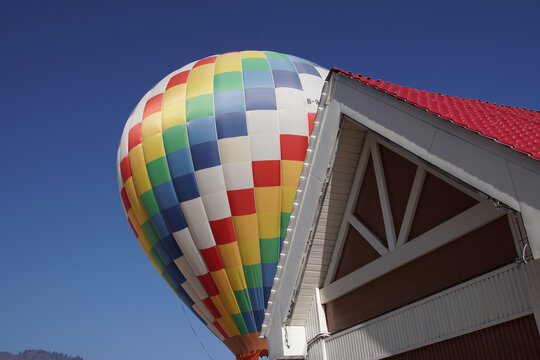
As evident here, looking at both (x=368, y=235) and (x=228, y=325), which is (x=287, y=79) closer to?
(x=228, y=325)

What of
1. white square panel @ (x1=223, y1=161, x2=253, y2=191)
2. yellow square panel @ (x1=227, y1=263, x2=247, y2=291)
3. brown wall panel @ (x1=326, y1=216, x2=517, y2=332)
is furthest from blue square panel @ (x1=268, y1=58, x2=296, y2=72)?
brown wall panel @ (x1=326, y1=216, x2=517, y2=332)

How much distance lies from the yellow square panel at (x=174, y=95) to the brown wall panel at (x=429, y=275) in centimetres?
1480

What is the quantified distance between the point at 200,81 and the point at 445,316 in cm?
1739

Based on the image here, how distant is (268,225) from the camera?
818 inches

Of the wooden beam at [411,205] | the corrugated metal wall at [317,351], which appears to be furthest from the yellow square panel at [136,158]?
the wooden beam at [411,205]

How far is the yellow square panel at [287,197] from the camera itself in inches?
824

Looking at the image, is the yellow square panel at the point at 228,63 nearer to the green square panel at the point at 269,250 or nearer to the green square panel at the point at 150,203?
the green square panel at the point at 150,203

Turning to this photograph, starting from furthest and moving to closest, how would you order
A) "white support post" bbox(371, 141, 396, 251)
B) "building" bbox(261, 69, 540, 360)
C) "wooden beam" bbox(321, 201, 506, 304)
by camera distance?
"white support post" bbox(371, 141, 396, 251) → "wooden beam" bbox(321, 201, 506, 304) → "building" bbox(261, 69, 540, 360)

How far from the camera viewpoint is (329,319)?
29.7ft

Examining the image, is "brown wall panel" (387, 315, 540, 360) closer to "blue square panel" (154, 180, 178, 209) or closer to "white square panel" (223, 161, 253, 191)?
"white square panel" (223, 161, 253, 191)

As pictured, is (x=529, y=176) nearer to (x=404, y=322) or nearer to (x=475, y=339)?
(x=475, y=339)

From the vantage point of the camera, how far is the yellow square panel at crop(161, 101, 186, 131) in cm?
2161

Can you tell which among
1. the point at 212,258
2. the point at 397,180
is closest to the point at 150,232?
the point at 212,258

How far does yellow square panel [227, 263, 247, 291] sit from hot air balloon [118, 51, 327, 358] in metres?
0.04
